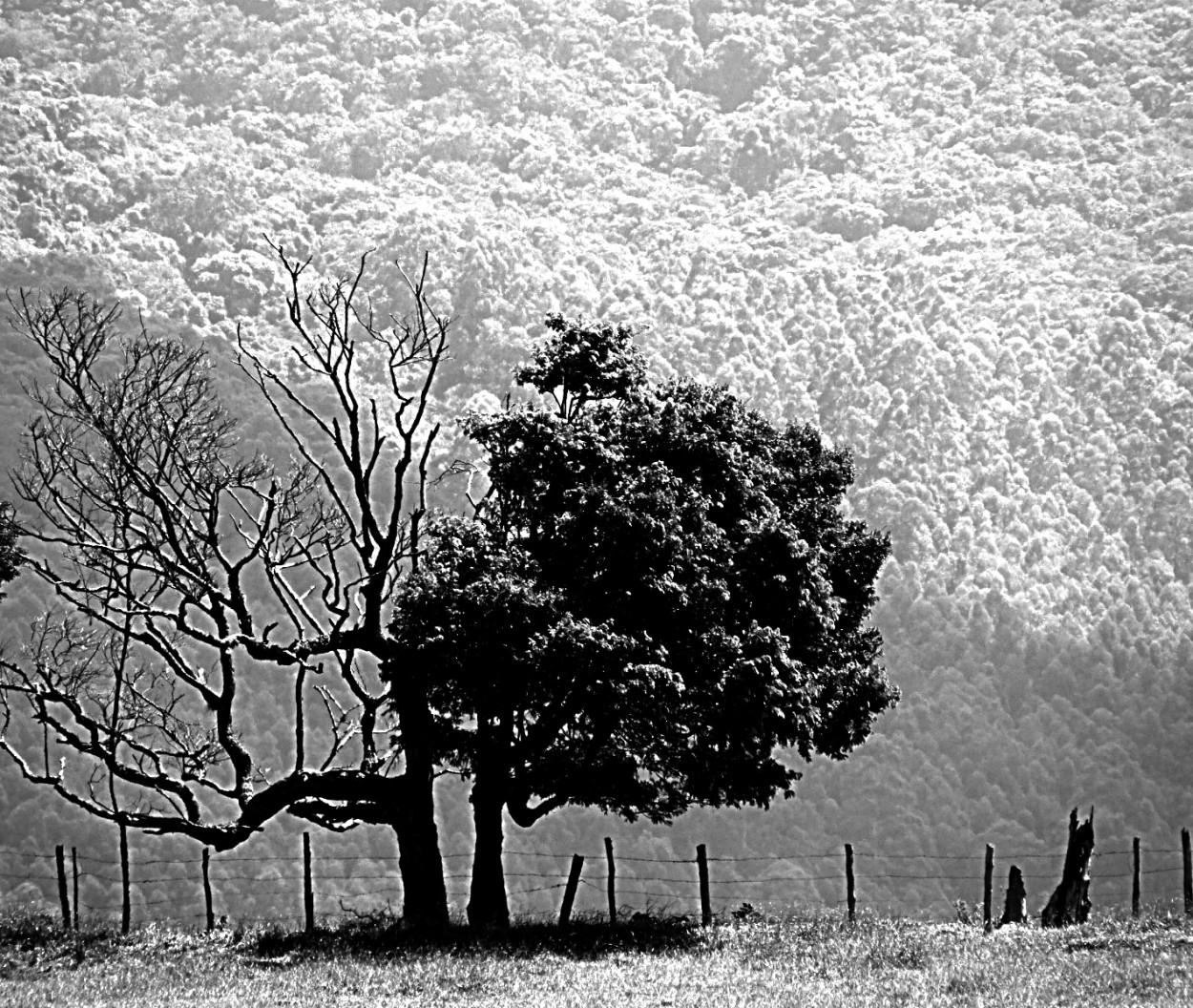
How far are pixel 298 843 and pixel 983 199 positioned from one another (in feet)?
329

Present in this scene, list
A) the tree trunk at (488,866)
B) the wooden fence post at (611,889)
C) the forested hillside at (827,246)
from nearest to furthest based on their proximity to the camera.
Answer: the tree trunk at (488,866) → the wooden fence post at (611,889) → the forested hillside at (827,246)

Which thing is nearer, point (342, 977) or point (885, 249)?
point (342, 977)

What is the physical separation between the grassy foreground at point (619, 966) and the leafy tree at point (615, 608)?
3527mm

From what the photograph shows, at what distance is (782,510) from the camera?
4016cm

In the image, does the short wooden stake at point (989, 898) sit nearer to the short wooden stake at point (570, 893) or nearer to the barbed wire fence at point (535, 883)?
the short wooden stake at point (570, 893)

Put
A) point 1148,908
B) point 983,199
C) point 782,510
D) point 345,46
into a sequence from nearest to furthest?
1. point 1148,908
2. point 782,510
3. point 983,199
4. point 345,46

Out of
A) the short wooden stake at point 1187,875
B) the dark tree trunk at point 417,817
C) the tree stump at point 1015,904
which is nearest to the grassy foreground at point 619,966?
the dark tree trunk at point 417,817

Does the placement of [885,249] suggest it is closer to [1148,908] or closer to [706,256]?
[706,256]

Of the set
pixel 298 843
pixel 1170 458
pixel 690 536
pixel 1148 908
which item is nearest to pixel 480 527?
pixel 690 536

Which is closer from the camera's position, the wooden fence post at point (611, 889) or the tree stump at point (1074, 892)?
the tree stump at point (1074, 892)

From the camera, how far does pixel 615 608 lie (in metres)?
34.3

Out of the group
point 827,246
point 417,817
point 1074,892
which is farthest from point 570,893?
point 827,246

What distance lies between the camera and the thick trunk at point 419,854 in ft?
117

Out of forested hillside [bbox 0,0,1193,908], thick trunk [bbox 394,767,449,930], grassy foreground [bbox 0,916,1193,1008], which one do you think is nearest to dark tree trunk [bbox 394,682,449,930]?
thick trunk [bbox 394,767,449,930]
